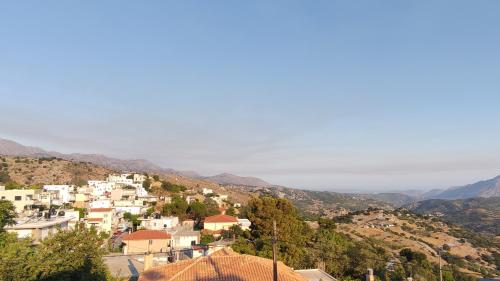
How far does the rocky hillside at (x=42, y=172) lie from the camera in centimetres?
8889

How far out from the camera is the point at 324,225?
62312 millimetres

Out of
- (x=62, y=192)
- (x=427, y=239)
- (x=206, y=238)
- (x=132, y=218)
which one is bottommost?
(x=427, y=239)

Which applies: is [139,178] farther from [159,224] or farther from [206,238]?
[206,238]

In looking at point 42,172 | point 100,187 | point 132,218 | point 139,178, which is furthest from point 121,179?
point 132,218

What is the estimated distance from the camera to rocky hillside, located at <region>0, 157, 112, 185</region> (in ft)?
292

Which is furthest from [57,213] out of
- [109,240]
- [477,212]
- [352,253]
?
[477,212]

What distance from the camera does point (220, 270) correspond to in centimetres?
1936

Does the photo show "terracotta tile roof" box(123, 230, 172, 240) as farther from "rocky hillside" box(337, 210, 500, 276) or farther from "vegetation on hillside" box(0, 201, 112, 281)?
"rocky hillside" box(337, 210, 500, 276)

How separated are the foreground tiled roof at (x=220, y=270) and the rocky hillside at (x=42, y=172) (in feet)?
259

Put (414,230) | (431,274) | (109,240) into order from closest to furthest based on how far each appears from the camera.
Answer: (431,274) → (109,240) → (414,230)

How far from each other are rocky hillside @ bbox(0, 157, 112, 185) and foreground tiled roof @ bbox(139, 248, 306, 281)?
78895 mm

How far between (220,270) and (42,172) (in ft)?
298

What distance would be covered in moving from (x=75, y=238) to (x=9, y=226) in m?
20.3

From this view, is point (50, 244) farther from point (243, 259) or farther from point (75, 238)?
point (243, 259)
